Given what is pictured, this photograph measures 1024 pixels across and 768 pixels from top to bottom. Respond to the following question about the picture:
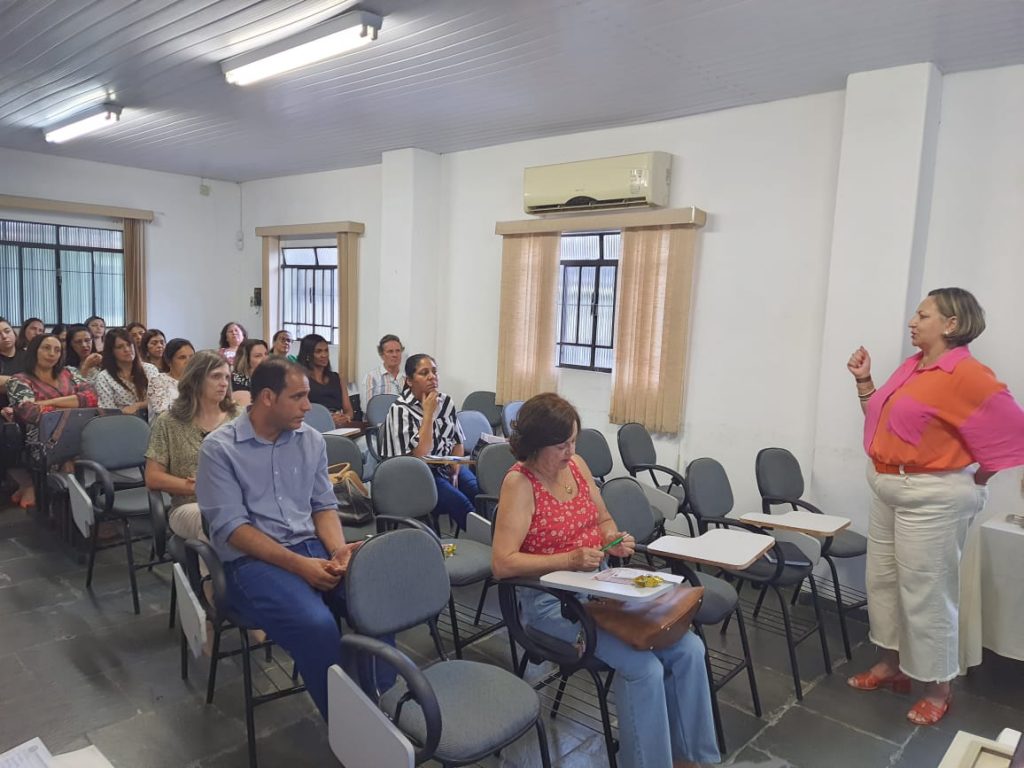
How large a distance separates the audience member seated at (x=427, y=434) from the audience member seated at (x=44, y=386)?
2313mm

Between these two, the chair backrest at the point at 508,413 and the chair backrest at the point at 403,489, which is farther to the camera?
the chair backrest at the point at 508,413

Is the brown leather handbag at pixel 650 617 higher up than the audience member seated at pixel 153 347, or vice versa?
the audience member seated at pixel 153 347

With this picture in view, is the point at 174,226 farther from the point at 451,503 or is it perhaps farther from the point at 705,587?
the point at 705,587

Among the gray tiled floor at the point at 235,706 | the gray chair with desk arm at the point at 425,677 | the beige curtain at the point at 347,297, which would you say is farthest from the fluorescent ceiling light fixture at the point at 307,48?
the beige curtain at the point at 347,297

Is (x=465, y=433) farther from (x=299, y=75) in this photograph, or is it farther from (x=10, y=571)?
(x=10, y=571)

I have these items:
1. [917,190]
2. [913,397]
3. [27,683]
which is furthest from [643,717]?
[917,190]

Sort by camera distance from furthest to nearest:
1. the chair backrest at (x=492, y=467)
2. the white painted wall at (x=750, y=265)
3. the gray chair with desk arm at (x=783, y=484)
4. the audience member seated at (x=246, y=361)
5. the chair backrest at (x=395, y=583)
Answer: the audience member seated at (x=246, y=361) → the white painted wall at (x=750, y=265) → the gray chair with desk arm at (x=783, y=484) → the chair backrest at (x=492, y=467) → the chair backrest at (x=395, y=583)

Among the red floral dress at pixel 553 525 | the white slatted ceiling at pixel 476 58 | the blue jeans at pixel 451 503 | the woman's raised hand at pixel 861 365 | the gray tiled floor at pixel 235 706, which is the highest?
the white slatted ceiling at pixel 476 58

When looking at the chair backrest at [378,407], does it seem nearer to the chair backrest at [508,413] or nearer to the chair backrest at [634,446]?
the chair backrest at [508,413]

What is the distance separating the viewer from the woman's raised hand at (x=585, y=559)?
2.21 meters

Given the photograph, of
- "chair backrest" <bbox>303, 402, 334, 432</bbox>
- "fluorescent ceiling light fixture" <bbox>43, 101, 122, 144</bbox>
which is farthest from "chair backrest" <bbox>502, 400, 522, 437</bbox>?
"fluorescent ceiling light fixture" <bbox>43, 101, 122, 144</bbox>

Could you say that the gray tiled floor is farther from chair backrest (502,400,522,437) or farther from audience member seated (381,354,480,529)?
chair backrest (502,400,522,437)

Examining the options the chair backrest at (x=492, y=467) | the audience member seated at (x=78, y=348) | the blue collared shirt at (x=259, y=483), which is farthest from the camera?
the audience member seated at (x=78, y=348)

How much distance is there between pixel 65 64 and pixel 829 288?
4.57 m
